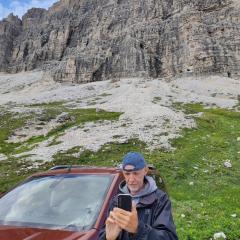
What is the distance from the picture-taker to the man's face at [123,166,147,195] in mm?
6258

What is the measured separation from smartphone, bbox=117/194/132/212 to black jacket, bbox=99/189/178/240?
262 millimetres

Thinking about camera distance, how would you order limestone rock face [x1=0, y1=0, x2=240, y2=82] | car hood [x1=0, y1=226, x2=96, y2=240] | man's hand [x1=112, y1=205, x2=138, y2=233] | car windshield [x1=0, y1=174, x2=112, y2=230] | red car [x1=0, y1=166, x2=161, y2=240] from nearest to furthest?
man's hand [x1=112, y1=205, x2=138, y2=233] → car hood [x1=0, y1=226, x2=96, y2=240] → red car [x1=0, y1=166, x2=161, y2=240] → car windshield [x1=0, y1=174, x2=112, y2=230] → limestone rock face [x1=0, y1=0, x2=240, y2=82]

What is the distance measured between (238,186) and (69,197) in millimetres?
19123

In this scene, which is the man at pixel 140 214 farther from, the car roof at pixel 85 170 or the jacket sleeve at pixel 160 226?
the car roof at pixel 85 170

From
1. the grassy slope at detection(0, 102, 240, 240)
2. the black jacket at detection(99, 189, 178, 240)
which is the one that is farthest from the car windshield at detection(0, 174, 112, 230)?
the grassy slope at detection(0, 102, 240, 240)

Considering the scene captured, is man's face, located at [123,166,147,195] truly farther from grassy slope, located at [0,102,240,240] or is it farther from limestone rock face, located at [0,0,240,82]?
limestone rock face, located at [0,0,240,82]

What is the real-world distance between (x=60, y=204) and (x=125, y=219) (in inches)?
128

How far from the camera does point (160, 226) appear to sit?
5.85m

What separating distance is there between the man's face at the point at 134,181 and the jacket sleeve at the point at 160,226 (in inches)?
12.3

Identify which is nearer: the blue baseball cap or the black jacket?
the black jacket

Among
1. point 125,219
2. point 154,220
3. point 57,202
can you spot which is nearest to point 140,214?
point 154,220

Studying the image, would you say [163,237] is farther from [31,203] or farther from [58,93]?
[58,93]

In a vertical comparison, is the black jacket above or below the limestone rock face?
above

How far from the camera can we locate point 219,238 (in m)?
14.1
